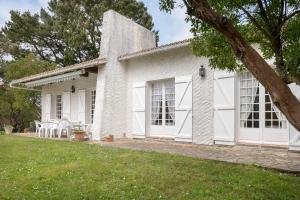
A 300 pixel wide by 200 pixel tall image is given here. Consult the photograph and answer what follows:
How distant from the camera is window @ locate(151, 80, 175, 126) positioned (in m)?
15.0

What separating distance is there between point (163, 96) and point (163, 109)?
58 cm

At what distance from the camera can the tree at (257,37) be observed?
12.3 ft

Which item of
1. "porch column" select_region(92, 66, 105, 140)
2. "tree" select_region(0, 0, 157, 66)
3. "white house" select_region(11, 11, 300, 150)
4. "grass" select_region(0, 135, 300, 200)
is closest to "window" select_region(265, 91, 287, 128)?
"white house" select_region(11, 11, 300, 150)

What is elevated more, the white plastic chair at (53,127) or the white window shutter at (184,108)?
the white window shutter at (184,108)

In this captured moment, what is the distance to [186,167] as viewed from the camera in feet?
26.3

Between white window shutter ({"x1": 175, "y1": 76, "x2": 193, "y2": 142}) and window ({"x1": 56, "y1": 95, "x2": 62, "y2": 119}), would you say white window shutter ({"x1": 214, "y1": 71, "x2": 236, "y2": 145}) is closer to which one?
white window shutter ({"x1": 175, "y1": 76, "x2": 193, "y2": 142})

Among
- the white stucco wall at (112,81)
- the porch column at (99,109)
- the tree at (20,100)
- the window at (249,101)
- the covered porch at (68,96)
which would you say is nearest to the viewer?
the window at (249,101)

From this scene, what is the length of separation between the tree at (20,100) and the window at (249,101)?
1499cm

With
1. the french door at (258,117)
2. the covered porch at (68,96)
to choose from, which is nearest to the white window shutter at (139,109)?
the covered porch at (68,96)

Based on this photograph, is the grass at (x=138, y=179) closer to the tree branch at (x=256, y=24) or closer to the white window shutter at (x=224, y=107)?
the tree branch at (x=256, y=24)

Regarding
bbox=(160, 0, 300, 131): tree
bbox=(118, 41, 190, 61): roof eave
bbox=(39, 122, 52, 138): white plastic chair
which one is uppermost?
bbox=(118, 41, 190, 61): roof eave

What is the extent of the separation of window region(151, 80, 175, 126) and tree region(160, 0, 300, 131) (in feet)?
24.4

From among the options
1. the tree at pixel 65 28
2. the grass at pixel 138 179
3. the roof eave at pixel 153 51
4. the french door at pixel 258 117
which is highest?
the tree at pixel 65 28

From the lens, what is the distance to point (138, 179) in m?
6.98
